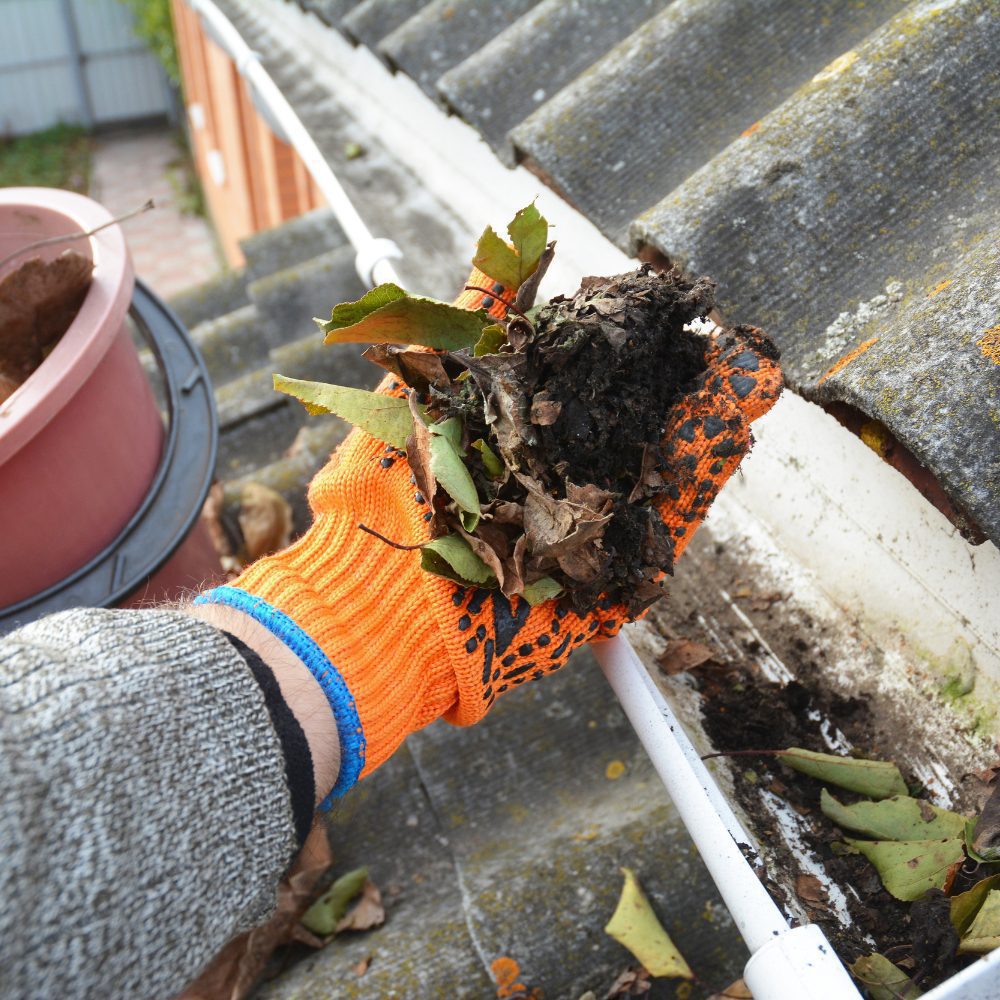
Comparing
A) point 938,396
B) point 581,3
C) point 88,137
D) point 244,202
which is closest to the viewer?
point 938,396

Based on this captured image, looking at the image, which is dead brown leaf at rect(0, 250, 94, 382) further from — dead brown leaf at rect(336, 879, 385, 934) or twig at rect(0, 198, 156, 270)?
dead brown leaf at rect(336, 879, 385, 934)

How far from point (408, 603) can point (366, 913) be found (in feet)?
1.74

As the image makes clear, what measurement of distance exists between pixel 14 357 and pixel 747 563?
1290mm

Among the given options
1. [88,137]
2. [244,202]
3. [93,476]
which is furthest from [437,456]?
[88,137]

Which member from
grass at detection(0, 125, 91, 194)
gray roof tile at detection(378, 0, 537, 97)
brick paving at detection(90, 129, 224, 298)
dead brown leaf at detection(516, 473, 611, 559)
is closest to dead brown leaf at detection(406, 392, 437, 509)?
dead brown leaf at detection(516, 473, 611, 559)

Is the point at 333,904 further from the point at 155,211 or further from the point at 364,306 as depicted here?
the point at 155,211

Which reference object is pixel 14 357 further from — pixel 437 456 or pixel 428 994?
pixel 428 994

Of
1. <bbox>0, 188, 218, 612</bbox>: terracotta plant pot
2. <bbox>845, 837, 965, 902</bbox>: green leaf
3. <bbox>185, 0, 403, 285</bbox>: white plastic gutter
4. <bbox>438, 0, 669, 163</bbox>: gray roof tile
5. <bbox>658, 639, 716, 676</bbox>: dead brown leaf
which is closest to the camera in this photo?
<bbox>845, 837, 965, 902</bbox>: green leaf

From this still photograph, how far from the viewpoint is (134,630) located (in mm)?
888

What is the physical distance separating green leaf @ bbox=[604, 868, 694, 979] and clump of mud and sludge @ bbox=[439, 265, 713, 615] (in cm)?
40

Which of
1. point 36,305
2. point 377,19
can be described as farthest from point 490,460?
point 377,19

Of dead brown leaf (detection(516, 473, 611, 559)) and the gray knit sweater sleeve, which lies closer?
the gray knit sweater sleeve

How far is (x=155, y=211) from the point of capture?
36.2 ft

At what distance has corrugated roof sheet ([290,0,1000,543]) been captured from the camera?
3.08ft
